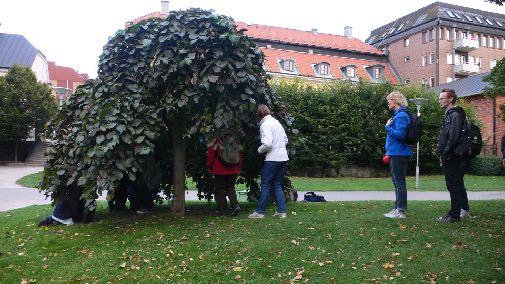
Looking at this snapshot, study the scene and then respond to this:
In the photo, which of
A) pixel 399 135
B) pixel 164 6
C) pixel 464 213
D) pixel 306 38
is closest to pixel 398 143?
Answer: pixel 399 135

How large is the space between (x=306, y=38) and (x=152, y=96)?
143ft

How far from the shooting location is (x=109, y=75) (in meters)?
7.32

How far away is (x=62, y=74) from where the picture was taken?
91.4 metres

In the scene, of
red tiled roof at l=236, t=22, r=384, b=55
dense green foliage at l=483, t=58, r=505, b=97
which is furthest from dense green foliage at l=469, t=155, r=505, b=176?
red tiled roof at l=236, t=22, r=384, b=55

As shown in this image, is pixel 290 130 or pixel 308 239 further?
pixel 290 130

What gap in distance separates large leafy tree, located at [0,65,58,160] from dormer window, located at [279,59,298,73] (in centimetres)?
1990

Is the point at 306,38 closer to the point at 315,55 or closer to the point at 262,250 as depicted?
the point at 315,55

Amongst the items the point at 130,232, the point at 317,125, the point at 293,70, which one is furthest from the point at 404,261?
the point at 293,70

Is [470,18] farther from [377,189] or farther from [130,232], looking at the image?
[130,232]

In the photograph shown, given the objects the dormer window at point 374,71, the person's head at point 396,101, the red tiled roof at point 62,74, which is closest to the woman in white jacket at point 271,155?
the person's head at point 396,101

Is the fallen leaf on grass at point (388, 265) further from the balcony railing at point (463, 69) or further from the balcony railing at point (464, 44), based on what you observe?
the balcony railing at point (463, 69)

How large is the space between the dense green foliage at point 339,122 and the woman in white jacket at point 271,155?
1814cm

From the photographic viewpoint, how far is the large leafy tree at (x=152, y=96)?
21.5ft

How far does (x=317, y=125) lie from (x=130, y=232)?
20260mm
